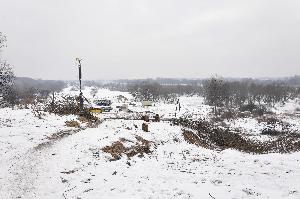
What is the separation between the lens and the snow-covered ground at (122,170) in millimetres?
12078

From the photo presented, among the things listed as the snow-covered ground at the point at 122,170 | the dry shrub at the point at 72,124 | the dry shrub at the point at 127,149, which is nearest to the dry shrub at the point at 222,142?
the snow-covered ground at the point at 122,170

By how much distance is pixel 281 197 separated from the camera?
11.1m

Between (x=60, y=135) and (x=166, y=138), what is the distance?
746cm

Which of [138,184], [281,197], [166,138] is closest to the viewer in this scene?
[281,197]

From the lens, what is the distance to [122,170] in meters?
15.3

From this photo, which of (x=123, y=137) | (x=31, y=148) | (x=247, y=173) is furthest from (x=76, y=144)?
(x=247, y=173)

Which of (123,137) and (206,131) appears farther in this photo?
(206,131)

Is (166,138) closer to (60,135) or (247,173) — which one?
(60,135)

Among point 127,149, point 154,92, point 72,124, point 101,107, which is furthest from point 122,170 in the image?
point 154,92

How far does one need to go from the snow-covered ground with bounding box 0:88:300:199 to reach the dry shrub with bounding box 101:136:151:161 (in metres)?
0.32

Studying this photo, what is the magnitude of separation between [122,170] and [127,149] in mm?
3879

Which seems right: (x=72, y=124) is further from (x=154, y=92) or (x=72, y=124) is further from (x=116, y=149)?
(x=154, y=92)

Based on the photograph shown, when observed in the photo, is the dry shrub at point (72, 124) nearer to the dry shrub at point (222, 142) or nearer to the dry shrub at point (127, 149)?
the dry shrub at point (127, 149)

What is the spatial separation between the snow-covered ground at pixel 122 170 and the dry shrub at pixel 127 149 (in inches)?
12.5
